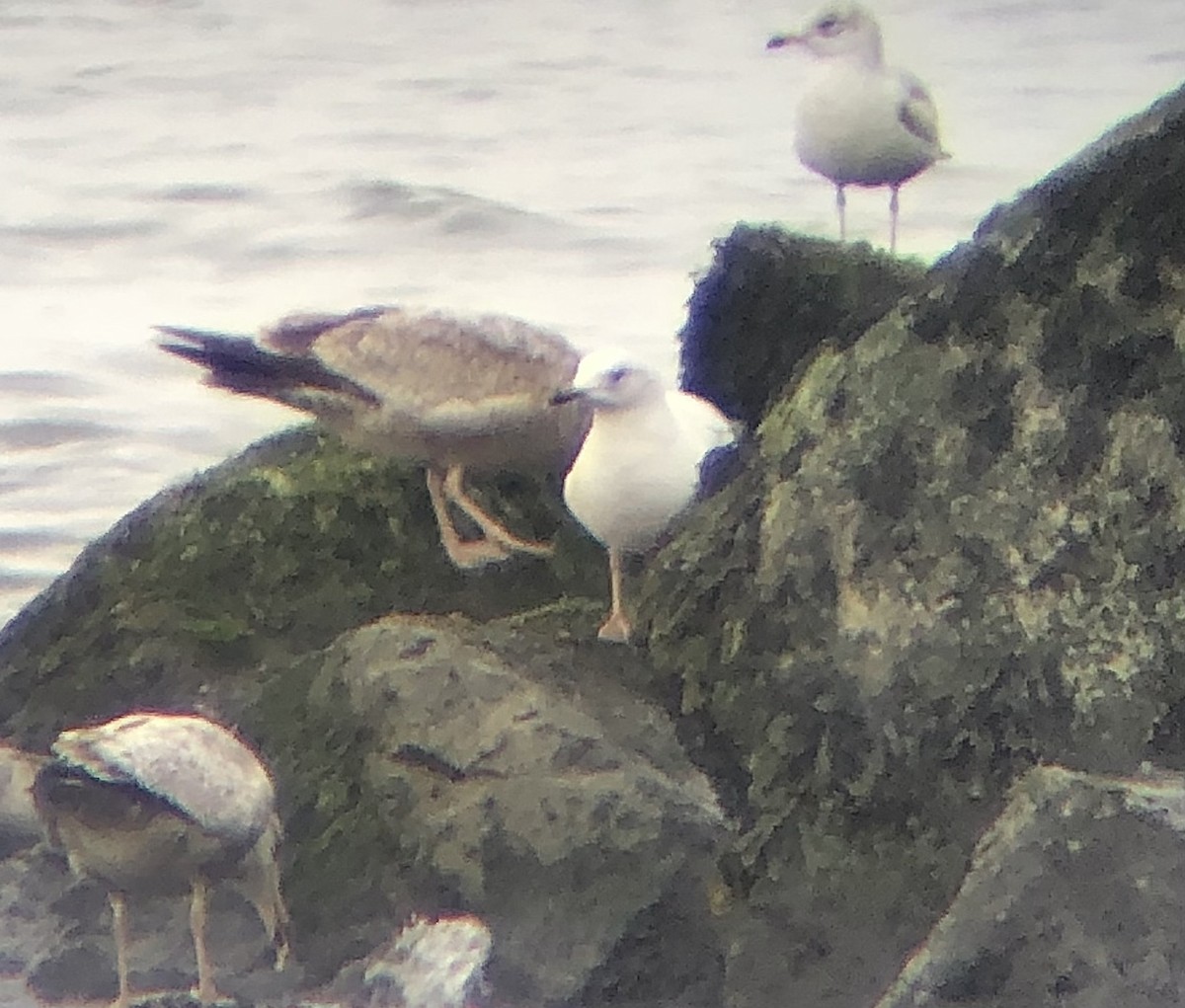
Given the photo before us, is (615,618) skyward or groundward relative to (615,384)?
groundward

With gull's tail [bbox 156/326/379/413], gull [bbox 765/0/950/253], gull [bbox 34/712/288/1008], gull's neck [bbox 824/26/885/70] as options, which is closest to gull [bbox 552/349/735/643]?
gull's tail [bbox 156/326/379/413]

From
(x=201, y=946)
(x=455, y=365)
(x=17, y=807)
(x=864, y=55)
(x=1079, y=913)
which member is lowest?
(x=201, y=946)

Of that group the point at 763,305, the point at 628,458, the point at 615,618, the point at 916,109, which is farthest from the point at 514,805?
the point at 916,109

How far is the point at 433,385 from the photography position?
3008 millimetres

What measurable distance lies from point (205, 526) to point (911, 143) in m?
2.10

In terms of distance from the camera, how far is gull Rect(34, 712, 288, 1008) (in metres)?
2.22

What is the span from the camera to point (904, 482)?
91.3 inches

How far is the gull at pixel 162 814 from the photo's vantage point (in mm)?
2223

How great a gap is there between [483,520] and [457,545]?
7 cm

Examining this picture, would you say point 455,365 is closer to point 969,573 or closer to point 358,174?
point 358,174

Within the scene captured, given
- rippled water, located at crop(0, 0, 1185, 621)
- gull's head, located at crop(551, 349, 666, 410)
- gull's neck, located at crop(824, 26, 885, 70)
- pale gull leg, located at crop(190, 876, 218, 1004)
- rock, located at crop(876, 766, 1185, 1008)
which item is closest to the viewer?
rock, located at crop(876, 766, 1185, 1008)

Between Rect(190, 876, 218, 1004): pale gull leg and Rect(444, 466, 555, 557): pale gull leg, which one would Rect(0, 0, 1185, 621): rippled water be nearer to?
Rect(444, 466, 555, 557): pale gull leg

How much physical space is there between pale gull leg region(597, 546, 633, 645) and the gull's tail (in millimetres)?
568

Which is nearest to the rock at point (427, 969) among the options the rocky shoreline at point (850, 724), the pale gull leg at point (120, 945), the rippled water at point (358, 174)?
the rocky shoreline at point (850, 724)
